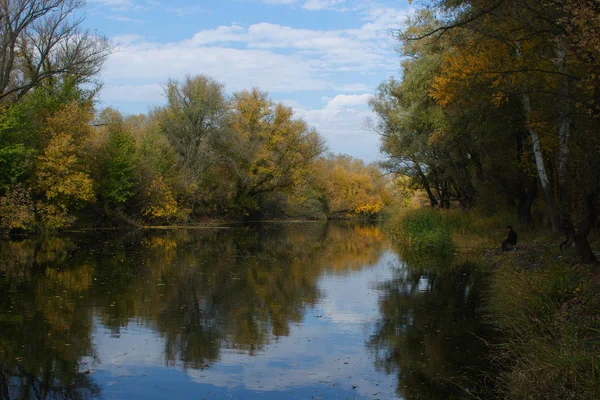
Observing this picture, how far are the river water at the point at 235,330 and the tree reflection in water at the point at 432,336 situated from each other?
0.11 feet

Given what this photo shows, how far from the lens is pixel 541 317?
36.3 feet

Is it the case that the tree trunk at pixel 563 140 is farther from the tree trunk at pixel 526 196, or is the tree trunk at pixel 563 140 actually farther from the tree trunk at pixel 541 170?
the tree trunk at pixel 526 196

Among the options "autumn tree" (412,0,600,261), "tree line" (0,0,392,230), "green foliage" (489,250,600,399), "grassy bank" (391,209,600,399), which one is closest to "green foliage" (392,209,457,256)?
"grassy bank" (391,209,600,399)

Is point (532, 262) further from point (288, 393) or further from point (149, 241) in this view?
point (149, 241)

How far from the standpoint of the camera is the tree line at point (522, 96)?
511 inches

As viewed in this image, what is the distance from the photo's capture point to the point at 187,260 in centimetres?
2384

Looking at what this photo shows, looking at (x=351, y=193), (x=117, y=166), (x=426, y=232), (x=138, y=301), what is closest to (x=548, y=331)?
(x=138, y=301)

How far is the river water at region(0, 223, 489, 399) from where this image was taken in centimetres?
869

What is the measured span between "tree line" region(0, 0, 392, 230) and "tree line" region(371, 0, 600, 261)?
2084 cm

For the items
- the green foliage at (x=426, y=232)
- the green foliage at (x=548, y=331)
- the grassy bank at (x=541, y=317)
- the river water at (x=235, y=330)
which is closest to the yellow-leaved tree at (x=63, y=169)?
the river water at (x=235, y=330)

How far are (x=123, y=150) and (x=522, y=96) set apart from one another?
29797mm

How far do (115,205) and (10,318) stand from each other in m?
32.3

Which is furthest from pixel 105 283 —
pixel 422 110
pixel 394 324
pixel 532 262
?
pixel 422 110

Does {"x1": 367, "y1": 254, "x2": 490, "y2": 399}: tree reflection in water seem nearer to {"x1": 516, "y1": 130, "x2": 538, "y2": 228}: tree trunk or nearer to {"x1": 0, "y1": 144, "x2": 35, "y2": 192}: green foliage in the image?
{"x1": 516, "y1": 130, "x2": 538, "y2": 228}: tree trunk
